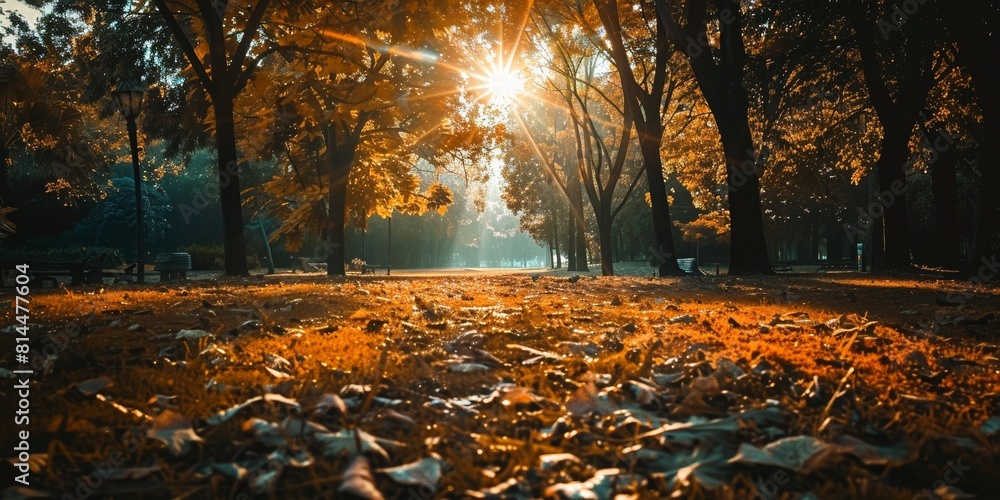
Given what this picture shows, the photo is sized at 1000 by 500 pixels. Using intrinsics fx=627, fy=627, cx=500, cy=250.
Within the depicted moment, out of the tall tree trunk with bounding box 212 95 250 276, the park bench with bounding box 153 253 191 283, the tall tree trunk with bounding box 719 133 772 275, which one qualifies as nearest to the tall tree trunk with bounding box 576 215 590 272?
the park bench with bounding box 153 253 191 283

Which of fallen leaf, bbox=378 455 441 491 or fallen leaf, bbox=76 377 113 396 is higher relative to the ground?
fallen leaf, bbox=76 377 113 396

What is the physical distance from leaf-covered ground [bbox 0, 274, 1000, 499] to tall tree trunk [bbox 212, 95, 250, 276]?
27.9ft

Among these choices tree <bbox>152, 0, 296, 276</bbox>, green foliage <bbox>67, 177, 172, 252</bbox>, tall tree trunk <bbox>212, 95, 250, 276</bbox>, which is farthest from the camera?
green foliage <bbox>67, 177, 172, 252</bbox>

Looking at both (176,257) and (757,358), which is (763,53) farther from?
(176,257)

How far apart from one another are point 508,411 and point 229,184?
1182cm

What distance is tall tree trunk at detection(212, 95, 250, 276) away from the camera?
40.9 feet

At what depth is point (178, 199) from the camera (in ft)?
165

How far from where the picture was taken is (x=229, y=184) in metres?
12.8

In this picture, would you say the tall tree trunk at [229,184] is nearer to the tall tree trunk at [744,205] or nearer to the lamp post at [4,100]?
the lamp post at [4,100]

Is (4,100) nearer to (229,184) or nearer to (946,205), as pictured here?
(229,184)

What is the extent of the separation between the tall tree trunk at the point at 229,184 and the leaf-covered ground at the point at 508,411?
8494mm

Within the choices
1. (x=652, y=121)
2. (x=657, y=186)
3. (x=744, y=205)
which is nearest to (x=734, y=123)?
(x=744, y=205)

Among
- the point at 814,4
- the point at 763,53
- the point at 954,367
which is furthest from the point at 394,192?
the point at 954,367

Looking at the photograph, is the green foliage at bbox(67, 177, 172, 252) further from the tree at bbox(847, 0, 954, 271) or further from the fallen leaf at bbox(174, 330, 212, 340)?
the fallen leaf at bbox(174, 330, 212, 340)
